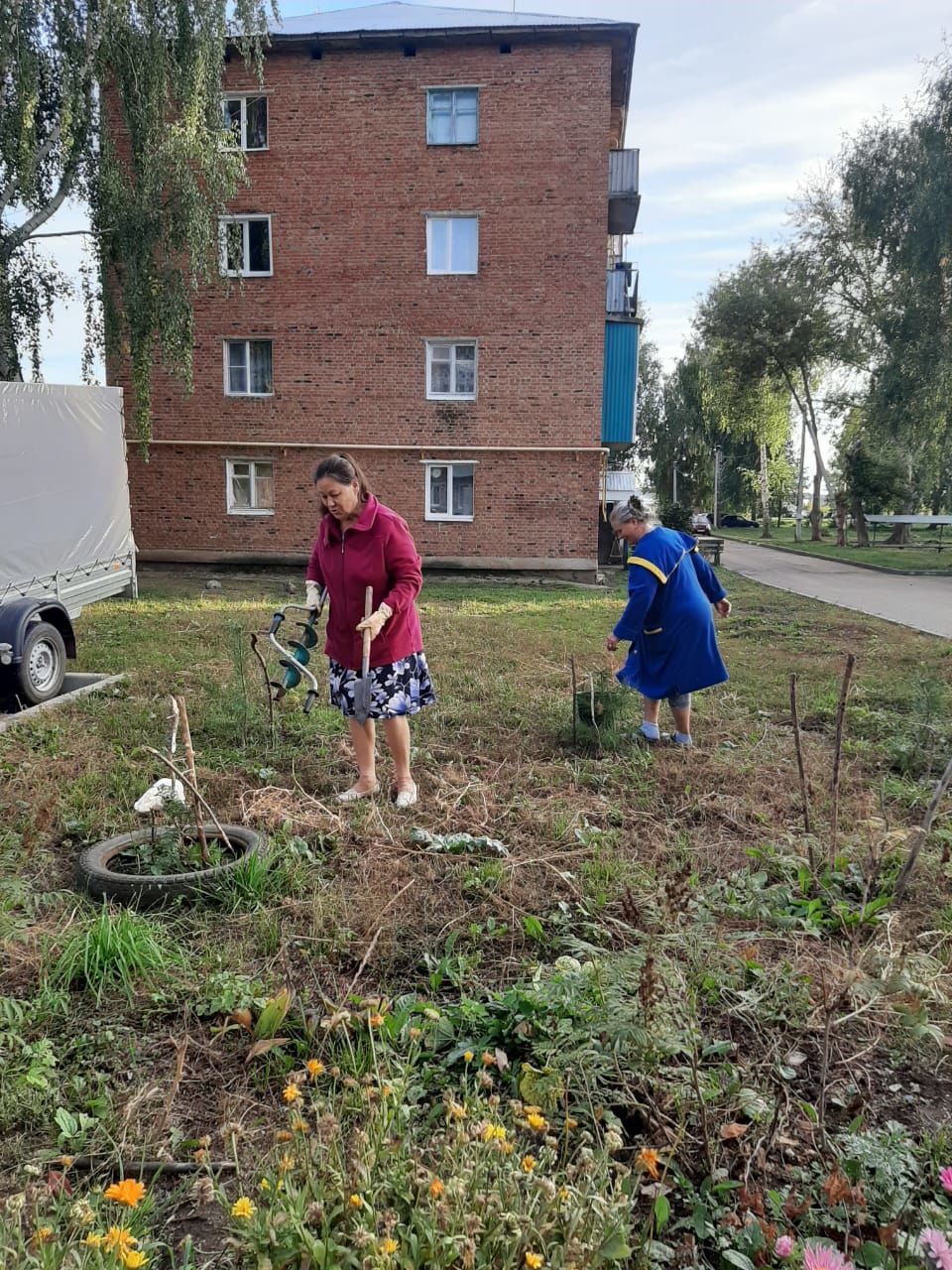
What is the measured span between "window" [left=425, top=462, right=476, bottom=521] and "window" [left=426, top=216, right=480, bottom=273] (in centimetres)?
437

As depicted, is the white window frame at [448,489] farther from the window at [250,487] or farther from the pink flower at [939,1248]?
the pink flower at [939,1248]

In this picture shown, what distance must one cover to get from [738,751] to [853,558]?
79.2ft

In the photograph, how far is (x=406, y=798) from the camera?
468 cm

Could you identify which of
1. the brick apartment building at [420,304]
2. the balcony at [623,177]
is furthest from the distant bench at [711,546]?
the balcony at [623,177]

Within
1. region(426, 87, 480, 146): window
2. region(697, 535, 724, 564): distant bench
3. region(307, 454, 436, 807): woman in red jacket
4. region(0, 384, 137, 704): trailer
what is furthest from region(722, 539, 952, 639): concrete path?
region(426, 87, 480, 146): window

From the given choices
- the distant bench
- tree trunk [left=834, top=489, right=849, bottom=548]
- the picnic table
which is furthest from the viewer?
tree trunk [left=834, top=489, right=849, bottom=548]

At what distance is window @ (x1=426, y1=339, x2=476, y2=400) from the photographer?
1880 cm

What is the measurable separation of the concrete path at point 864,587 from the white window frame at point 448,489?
7.29 metres

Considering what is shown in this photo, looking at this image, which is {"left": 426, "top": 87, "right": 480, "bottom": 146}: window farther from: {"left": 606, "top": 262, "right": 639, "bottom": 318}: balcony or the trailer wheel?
the trailer wheel

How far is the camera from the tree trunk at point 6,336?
44.4 feet

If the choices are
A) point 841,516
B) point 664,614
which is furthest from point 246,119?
point 841,516

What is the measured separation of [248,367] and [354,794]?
16812 mm

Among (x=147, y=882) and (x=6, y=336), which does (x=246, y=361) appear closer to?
(x=6, y=336)

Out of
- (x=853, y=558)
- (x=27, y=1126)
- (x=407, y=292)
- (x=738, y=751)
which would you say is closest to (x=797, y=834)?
(x=738, y=751)
